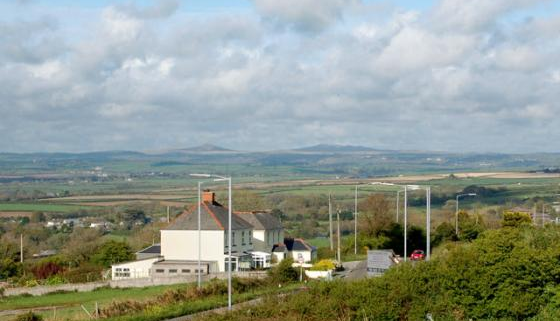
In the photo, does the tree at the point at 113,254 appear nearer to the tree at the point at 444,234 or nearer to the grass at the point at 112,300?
the grass at the point at 112,300

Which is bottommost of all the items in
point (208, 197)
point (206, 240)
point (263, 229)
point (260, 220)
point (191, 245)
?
point (191, 245)

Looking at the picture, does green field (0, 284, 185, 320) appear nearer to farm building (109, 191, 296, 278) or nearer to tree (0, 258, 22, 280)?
farm building (109, 191, 296, 278)

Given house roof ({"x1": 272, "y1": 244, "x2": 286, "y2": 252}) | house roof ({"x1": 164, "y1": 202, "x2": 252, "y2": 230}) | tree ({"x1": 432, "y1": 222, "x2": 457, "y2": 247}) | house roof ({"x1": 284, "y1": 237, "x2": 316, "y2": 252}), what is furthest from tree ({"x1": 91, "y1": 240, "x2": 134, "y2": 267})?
tree ({"x1": 432, "y1": 222, "x2": 457, "y2": 247})

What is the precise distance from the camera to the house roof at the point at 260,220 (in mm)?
69062

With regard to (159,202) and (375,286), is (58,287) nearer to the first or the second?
(375,286)

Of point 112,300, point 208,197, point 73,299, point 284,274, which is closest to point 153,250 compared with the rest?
point 208,197

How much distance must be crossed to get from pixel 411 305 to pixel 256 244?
44220 millimetres

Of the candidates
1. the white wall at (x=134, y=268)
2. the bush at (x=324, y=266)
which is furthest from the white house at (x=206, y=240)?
the bush at (x=324, y=266)

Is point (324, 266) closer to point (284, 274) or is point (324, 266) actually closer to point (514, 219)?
point (284, 274)

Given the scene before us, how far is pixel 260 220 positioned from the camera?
7031 cm

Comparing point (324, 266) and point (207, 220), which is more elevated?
point (207, 220)

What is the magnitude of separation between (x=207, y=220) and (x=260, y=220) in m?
8.43

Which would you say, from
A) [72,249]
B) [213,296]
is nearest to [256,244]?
[72,249]

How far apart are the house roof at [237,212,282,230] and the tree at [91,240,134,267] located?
1016 cm
